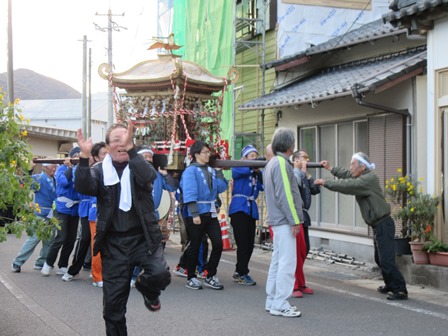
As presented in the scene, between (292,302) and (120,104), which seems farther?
(120,104)

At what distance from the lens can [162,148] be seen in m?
12.0

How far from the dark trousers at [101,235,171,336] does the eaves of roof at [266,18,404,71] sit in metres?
7.84

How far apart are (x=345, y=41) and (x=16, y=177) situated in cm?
858

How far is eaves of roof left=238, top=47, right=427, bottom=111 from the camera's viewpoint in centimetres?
1034

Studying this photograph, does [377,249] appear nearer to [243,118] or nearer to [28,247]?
[28,247]

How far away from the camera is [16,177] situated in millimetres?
6293

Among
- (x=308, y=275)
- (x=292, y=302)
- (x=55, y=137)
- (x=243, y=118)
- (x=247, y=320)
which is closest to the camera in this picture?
(x=247, y=320)

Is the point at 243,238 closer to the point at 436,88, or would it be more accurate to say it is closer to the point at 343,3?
the point at 436,88

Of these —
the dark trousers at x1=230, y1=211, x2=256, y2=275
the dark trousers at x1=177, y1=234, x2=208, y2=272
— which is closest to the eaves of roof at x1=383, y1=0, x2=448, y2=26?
the dark trousers at x1=230, y1=211, x2=256, y2=275

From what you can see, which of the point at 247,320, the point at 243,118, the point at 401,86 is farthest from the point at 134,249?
the point at 243,118

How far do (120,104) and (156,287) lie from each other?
311 inches

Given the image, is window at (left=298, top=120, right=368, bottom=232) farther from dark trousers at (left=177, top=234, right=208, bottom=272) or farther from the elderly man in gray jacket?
the elderly man in gray jacket

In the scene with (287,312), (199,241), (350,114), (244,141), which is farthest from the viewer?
(244,141)

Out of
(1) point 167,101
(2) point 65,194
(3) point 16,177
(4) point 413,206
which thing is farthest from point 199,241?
(1) point 167,101
